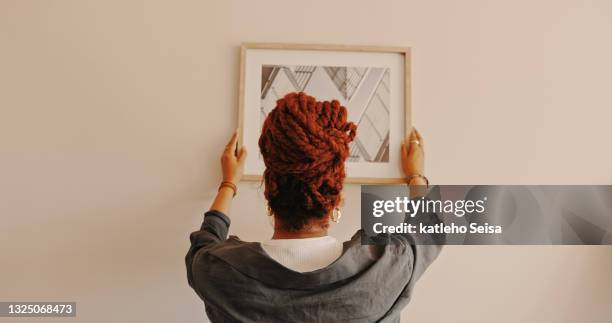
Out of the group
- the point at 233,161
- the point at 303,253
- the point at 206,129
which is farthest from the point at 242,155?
the point at 303,253

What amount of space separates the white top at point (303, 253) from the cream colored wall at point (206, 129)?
15.2 inches

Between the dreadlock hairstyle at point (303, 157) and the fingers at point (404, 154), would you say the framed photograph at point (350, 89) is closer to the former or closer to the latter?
the fingers at point (404, 154)

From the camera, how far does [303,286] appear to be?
77cm

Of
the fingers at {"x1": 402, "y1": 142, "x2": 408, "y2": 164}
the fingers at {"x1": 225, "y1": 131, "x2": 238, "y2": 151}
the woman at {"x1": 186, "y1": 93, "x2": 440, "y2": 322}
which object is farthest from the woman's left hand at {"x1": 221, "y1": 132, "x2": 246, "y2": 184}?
the fingers at {"x1": 402, "y1": 142, "x2": 408, "y2": 164}

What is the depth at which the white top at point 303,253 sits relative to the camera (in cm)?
81

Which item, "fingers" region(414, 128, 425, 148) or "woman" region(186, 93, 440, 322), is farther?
"fingers" region(414, 128, 425, 148)

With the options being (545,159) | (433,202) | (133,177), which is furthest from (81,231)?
(545,159)

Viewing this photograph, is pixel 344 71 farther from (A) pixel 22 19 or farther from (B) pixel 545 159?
(A) pixel 22 19

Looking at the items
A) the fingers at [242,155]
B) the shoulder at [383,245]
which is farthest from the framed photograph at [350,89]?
the shoulder at [383,245]

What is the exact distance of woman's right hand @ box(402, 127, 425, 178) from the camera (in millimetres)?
1188

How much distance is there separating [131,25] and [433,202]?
0.97 meters

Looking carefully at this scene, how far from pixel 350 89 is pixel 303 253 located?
0.57 metres

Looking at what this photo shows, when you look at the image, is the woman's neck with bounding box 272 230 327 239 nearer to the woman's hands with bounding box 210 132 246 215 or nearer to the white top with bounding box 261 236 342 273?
the white top with bounding box 261 236 342 273

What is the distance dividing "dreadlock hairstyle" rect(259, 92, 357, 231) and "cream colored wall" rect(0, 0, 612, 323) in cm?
41
